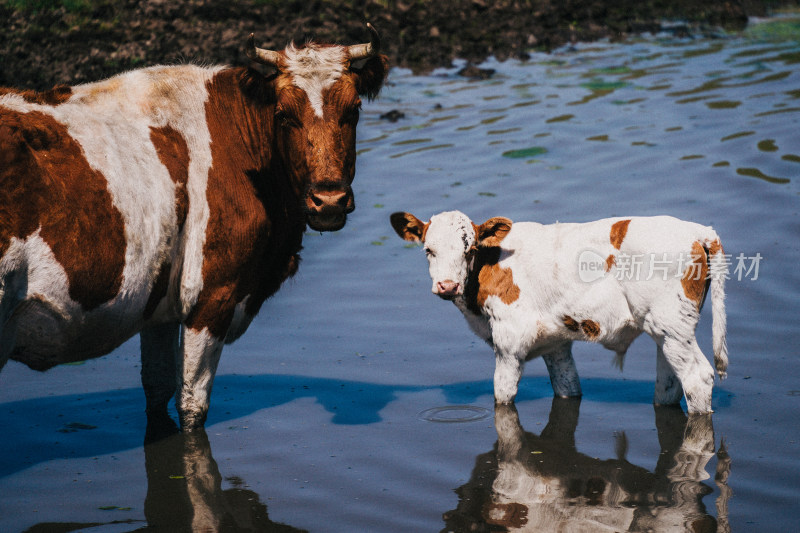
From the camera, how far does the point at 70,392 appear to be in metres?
8.31

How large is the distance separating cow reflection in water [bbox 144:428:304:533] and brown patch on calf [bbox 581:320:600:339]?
265cm

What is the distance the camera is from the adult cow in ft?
19.9

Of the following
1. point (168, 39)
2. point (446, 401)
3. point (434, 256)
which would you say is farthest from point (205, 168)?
point (168, 39)

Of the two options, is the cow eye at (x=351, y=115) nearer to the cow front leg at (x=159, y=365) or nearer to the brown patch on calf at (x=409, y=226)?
the brown patch on calf at (x=409, y=226)

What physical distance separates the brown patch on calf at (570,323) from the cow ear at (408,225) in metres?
1.30

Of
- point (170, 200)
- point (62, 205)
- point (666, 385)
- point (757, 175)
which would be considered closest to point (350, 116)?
point (170, 200)

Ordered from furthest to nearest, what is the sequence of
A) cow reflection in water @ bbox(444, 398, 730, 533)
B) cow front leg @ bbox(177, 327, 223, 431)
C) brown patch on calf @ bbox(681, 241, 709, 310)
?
brown patch on calf @ bbox(681, 241, 709, 310)
cow front leg @ bbox(177, 327, 223, 431)
cow reflection in water @ bbox(444, 398, 730, 533)

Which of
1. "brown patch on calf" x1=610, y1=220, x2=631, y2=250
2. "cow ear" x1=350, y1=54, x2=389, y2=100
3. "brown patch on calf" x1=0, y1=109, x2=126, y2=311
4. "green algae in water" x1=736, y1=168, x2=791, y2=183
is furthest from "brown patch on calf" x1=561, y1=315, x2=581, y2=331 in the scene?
"green algae in water" x1=736, y1=168, x2=791, y2=183

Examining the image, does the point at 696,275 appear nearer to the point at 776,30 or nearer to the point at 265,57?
the point at 265,57

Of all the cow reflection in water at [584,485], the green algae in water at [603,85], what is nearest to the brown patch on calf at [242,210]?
the cow reflection in water at [584,485]

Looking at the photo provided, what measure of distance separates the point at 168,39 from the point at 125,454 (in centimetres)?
1259

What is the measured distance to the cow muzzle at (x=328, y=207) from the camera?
655 cm

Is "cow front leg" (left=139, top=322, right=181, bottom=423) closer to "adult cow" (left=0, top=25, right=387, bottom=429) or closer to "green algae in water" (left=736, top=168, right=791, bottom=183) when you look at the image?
"adult cow" (left=0, top=25, right=387, bottom=429)

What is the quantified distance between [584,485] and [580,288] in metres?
1.56
